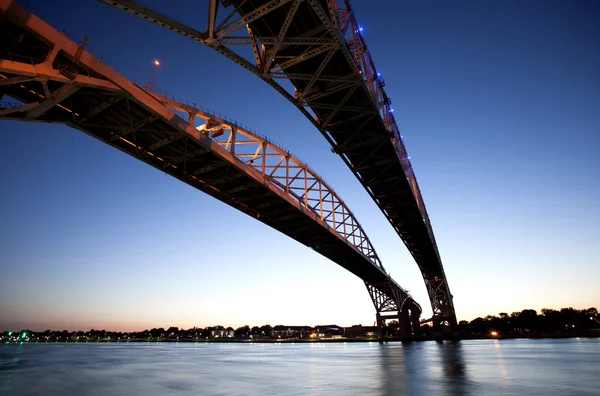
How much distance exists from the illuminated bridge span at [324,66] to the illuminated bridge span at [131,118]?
3802mm

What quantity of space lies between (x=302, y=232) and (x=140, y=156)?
67.9 ft

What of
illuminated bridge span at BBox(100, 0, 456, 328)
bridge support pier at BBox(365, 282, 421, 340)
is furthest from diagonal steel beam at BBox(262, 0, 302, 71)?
bridge support pier at BBox(365, 282, 421, 340)

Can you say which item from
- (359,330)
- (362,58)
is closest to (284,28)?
(362,58)

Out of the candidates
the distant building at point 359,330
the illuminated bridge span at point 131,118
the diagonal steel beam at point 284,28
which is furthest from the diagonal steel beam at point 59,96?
the distant building at point 359,330

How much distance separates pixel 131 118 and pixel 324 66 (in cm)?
954

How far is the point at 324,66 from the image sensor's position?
13867 millimetres

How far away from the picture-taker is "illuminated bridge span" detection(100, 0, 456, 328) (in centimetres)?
1116

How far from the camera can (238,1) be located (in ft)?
40.9

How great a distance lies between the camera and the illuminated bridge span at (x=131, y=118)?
11.7 m

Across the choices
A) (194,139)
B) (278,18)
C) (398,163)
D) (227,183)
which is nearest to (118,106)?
(194,139)

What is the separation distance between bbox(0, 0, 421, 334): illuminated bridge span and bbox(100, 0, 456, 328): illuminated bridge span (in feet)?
12.5

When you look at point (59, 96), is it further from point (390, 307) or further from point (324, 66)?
point (390, 307)

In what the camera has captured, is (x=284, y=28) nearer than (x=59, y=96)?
Yes

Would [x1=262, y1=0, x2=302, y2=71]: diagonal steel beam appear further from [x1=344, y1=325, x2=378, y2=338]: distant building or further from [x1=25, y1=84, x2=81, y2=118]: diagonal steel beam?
[x1=344, y1=325, x2=378, y2=338]: distant building
